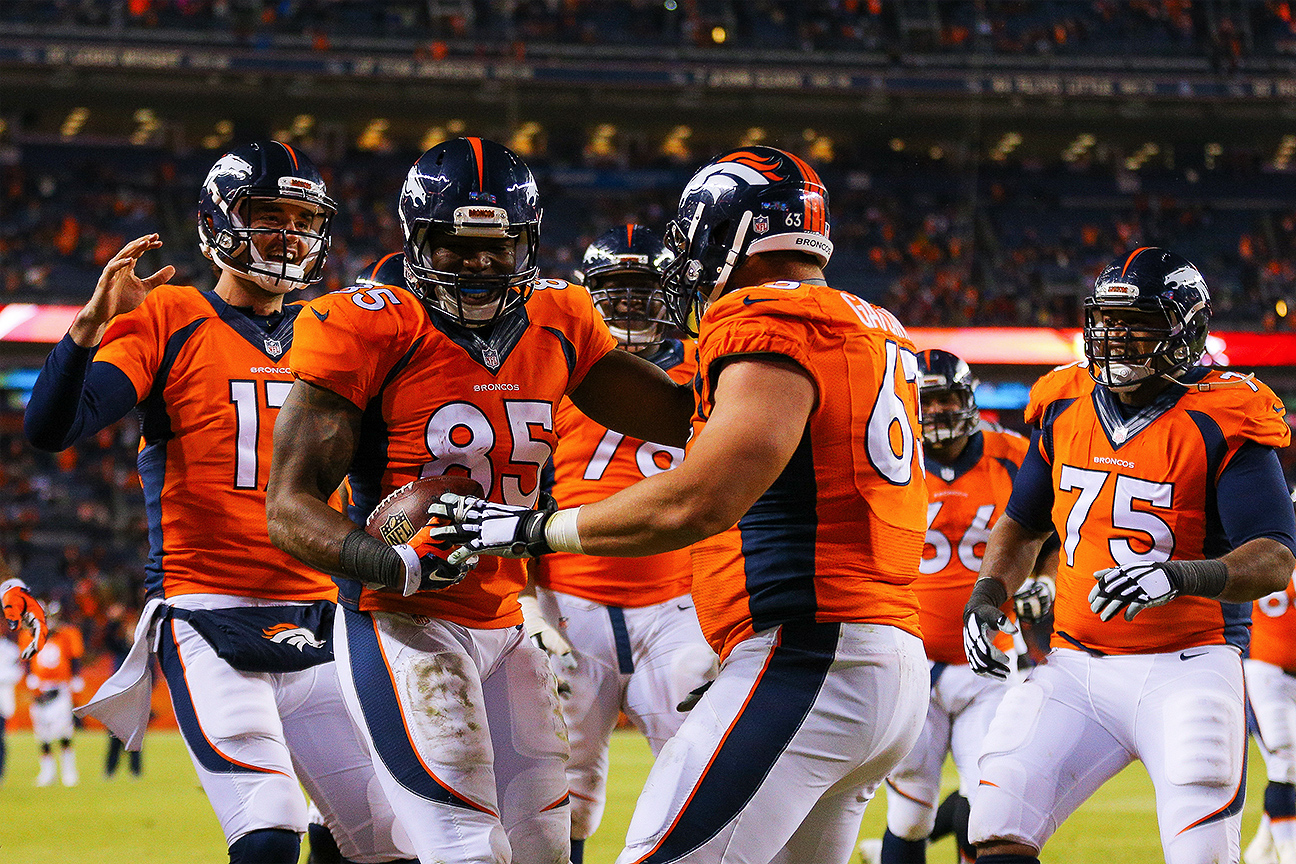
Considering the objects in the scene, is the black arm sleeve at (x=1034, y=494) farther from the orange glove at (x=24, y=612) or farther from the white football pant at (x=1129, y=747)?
the orange glove at (x=24, y=612)

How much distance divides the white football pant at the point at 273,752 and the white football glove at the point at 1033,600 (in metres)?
2.66

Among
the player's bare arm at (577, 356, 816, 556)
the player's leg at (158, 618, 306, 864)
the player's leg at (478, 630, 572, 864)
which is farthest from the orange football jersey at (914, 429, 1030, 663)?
the player's bare arm at (577, 356, 816, 556)

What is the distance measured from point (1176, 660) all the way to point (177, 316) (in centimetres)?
296

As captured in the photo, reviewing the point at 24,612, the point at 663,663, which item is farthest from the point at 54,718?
the point at 663,663

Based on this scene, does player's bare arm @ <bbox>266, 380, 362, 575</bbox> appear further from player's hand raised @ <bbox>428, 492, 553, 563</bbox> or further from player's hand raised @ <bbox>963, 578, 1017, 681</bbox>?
player's hand raised @ <bbox>963, 578, 1017, 681</bbox>

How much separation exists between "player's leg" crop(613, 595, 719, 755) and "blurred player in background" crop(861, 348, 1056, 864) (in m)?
0.86

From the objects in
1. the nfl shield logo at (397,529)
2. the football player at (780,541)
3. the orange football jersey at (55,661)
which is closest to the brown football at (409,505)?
the nfl shield logo at (397,529)

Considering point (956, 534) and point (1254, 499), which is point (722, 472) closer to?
point (1254, 499)

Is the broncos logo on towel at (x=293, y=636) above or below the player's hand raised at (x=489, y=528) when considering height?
below

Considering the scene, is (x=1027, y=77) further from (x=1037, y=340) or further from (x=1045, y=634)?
(x=1045, y=634)

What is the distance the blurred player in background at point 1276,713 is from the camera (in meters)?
6.09

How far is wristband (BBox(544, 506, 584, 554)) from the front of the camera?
256cm

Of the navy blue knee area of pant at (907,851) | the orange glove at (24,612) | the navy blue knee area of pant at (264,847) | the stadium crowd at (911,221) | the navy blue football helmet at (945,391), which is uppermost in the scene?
the stadium crowd at (911,221)

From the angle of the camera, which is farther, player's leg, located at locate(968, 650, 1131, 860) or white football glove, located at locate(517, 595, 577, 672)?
white football glove, located at locate(517, 595, 577, 672)
